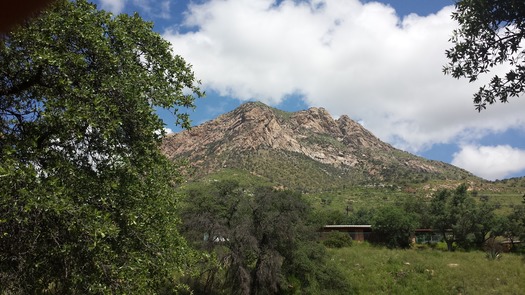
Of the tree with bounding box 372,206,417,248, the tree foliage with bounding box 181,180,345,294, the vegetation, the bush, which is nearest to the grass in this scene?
the tree foliage with bounding box 181,180,345,294

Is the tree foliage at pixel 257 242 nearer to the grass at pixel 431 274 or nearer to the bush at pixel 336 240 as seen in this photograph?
the grass at pixel 431 274

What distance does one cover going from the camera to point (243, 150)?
511 ft

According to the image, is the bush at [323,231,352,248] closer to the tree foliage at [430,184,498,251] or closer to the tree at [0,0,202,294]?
the tree foliage at [430,184,498,251]

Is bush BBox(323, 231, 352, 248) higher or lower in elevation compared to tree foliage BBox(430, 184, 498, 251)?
lower

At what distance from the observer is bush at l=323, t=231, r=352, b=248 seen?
165 feet

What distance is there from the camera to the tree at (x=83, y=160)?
275 inches

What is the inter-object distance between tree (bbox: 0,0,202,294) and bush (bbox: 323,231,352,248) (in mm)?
42977

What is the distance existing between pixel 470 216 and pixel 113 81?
5705 cm

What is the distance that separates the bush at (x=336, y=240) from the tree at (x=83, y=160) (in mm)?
42977

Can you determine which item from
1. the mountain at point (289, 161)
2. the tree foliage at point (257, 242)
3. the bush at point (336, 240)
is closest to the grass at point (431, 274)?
the tree foliage at point (257, 242)

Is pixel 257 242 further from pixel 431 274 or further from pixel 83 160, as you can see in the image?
pixel 83 160

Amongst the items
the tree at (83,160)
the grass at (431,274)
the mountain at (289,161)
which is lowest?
the grass at (431,274)

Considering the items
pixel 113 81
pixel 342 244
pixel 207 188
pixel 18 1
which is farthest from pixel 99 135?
pixel 342 244

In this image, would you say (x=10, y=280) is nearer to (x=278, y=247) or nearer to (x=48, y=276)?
(x=48, y=276)
